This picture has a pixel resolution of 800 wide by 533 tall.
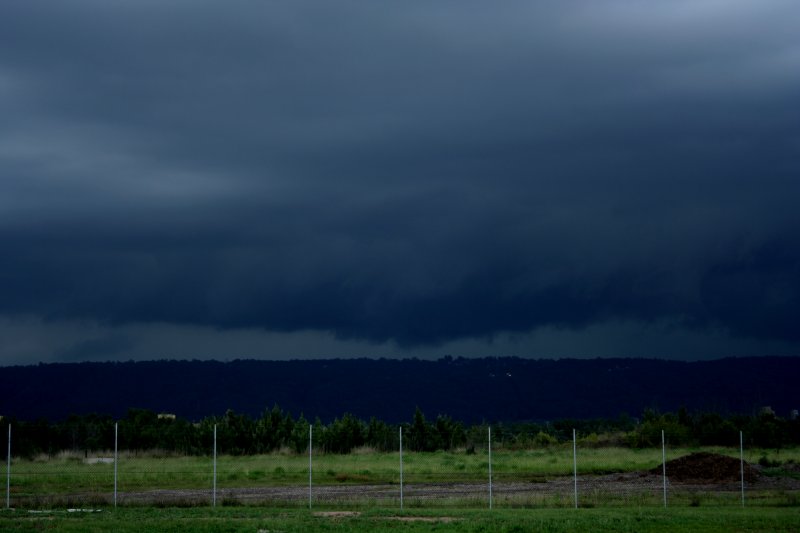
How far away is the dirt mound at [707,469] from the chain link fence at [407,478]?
0.16ft

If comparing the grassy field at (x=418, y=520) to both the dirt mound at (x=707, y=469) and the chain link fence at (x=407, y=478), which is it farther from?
the dirt mound at (x=707, y=469)

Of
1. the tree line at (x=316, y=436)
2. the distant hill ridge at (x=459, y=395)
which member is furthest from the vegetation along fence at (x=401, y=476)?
the distant hill ridge at (x=459, y=395)

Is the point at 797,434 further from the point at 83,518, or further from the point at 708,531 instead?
the point at 83,518

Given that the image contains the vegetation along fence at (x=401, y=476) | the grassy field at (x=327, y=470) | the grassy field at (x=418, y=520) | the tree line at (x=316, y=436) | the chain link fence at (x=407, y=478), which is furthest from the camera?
the tree line at (x=316, y=436)

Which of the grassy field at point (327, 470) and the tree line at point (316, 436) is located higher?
the tree line at point (316, 436)

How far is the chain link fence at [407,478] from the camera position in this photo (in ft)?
125

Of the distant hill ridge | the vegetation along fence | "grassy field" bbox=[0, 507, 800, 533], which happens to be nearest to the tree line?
the vegetation along fence

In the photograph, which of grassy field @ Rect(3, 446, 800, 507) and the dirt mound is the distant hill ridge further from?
the dirt mound

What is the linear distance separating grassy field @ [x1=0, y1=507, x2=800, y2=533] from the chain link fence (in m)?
2.03

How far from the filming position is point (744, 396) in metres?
178

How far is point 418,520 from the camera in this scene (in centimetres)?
3144

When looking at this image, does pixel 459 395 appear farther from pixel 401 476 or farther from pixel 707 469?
pixel 401 476

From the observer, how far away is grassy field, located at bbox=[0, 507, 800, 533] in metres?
29.0

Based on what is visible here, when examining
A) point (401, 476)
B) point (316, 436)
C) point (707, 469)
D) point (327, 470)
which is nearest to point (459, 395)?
point (316, 436)
